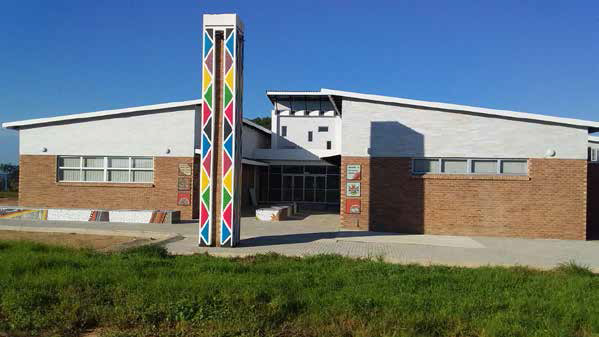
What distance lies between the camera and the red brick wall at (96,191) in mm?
20672

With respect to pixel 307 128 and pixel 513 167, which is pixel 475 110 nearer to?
pixel 513 167

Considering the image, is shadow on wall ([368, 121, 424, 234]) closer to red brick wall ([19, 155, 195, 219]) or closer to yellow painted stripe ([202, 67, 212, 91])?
yellow painted stripe ([202, 67, 212, 91])

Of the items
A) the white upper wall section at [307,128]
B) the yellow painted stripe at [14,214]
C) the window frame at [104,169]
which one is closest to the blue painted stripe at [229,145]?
the window frame at [104,169]

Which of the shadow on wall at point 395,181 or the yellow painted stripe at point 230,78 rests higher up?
the yellow painted stripe at point 230,78

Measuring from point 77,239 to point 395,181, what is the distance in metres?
10.1

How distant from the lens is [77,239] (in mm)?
13570

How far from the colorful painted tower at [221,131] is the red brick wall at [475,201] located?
225 inches

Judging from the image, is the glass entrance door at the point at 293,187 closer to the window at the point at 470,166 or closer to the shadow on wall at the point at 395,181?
the shadow on wall at the point at 395,181

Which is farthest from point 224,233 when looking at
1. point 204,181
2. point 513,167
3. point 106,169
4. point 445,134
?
point 106,169

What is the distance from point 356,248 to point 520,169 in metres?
7.14

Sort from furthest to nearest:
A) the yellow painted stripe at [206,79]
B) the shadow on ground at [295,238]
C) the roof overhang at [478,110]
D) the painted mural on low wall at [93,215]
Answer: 1. the painted mural on low wall at [93,215]
2. the roof overhang at [478,110]
3. the shadow on ground at [295,238]
4. the yellow painted stripe at [206,79]

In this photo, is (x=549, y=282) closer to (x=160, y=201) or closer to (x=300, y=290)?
(x=300, y=290)

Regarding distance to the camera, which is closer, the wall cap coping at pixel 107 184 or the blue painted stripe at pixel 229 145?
the blue painted stripe at pixel 229 145

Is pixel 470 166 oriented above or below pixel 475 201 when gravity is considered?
above
